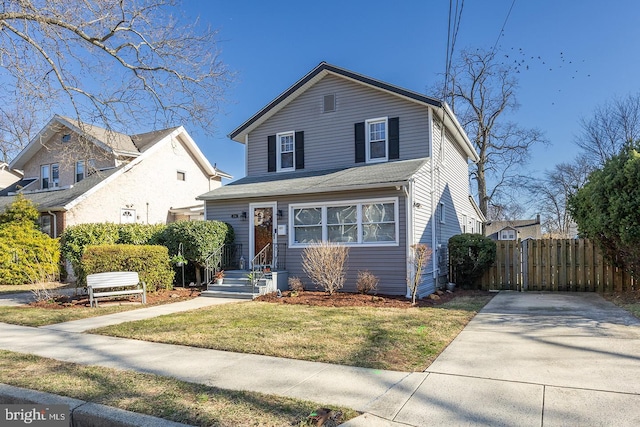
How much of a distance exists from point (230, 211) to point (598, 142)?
26.0 m

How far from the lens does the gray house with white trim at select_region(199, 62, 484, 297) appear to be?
11570 millimetres

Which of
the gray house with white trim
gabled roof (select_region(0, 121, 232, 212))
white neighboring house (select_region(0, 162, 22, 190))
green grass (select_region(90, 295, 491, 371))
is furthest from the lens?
white neighboring house (select_region(0, 162, 22, 190))

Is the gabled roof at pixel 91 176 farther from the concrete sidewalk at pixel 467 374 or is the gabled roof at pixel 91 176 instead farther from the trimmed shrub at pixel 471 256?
the concrete sidewalk at pixel 467 374

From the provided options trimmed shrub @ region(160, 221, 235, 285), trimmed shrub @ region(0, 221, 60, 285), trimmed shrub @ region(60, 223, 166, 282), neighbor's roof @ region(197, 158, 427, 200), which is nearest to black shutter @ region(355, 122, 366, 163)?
neighbor's roof @ region(197, 158, 427, 200)

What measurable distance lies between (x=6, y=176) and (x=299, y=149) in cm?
2197

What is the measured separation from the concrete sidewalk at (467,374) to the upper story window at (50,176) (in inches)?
662

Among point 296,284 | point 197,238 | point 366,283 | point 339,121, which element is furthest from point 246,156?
point 366,283

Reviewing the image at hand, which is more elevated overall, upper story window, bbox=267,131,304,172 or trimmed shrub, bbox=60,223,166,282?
upper story window, bbox=267,131,304,172

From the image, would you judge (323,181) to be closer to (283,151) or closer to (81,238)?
(283,151)

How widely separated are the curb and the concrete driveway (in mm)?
2101

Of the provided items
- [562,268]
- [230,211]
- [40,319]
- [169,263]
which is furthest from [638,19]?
[40,319]

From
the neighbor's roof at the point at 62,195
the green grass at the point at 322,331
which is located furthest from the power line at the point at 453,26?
the neighbor's roof at the point at 62,195

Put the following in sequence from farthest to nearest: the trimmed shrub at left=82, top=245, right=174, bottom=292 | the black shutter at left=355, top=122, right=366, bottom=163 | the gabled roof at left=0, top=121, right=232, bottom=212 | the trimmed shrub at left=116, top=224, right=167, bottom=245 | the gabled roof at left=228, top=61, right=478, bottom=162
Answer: the gabled roof at left=0, top=121, right=232, bottom=212 < the trimmed shrub at left=116, top=224, right=167, bottom=245 < the black shutter at left=355, top=122, right=366, bottom=163 < the gabled roof at left=228, top=61, right=478, bottom=162 < the trimmed shrub at left=82, top=245, right=174, bottom=292

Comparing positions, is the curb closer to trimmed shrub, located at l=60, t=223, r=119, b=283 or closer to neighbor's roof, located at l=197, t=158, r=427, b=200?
neighbor's roof, located at l=197, t=158, r=427, b=200
